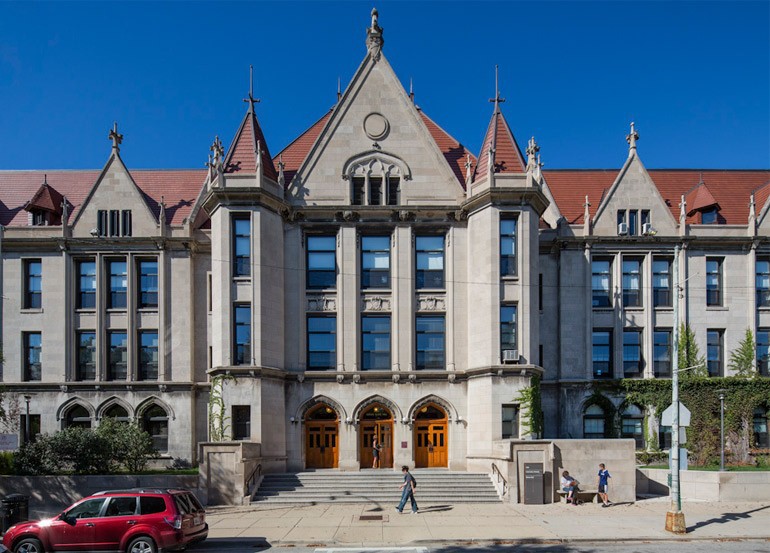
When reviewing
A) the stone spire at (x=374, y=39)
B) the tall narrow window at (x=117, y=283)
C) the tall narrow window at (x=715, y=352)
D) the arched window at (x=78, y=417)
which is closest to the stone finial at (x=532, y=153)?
the stone spire at (x=374, y=39)

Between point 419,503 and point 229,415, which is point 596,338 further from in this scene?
point 229,415

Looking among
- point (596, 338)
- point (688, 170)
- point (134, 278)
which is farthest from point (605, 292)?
point (134, 278)

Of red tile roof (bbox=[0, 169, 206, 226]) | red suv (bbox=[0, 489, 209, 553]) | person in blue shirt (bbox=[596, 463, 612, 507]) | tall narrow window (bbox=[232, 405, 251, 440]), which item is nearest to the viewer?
red suv (bbox=[0, 489, 209, 553])

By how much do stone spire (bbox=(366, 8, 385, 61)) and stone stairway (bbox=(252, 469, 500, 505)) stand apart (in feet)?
64.9

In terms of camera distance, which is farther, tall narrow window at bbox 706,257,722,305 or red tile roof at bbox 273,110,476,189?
tall narrow window at bbox 706,257,722,305

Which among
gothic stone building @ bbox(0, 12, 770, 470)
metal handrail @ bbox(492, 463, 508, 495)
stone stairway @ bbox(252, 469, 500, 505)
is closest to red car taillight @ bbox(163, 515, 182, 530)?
stone stairway @ bbox(252, 469, 500, 505)

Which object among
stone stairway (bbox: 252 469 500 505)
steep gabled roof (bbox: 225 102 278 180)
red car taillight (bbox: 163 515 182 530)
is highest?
steep gabled roof (bbox: 225 102 278 180)

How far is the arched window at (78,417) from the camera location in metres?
33.0

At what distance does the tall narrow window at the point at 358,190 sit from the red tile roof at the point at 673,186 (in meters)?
11.3

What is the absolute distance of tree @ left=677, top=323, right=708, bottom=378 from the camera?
3272 centimetres

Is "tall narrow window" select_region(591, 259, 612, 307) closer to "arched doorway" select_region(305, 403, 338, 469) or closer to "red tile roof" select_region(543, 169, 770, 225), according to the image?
"red tile roof" select_region(543, 169, 770, 225)

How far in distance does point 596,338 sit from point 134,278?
928 inches

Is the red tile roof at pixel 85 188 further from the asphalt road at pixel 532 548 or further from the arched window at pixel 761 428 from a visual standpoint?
the arched window at pixel 761 428

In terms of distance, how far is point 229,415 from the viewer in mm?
28422
